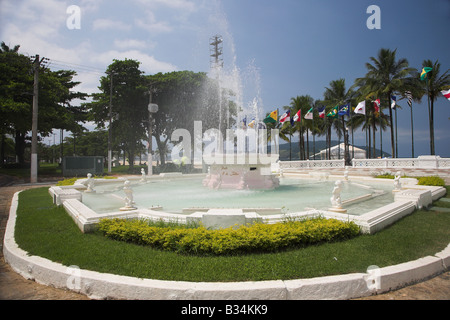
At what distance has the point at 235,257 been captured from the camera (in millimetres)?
5035

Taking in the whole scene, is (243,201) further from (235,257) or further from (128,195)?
(235,257)

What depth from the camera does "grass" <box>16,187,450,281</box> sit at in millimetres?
4441

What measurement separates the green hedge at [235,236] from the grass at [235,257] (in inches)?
7.3

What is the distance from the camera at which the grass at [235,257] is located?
14.6 feet

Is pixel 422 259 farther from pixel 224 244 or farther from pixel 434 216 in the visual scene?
pixel 434 216

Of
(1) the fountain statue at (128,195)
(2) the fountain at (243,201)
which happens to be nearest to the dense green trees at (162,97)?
(2) the fountain at (243,201)

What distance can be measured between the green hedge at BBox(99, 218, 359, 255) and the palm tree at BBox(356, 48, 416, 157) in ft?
109

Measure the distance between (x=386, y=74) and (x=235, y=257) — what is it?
3900cm

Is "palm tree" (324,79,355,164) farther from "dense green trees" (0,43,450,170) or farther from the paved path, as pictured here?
the paved path

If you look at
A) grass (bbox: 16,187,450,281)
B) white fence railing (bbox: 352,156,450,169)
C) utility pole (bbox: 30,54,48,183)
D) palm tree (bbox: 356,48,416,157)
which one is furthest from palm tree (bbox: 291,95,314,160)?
grass (bbox: 16,187,450,281)
